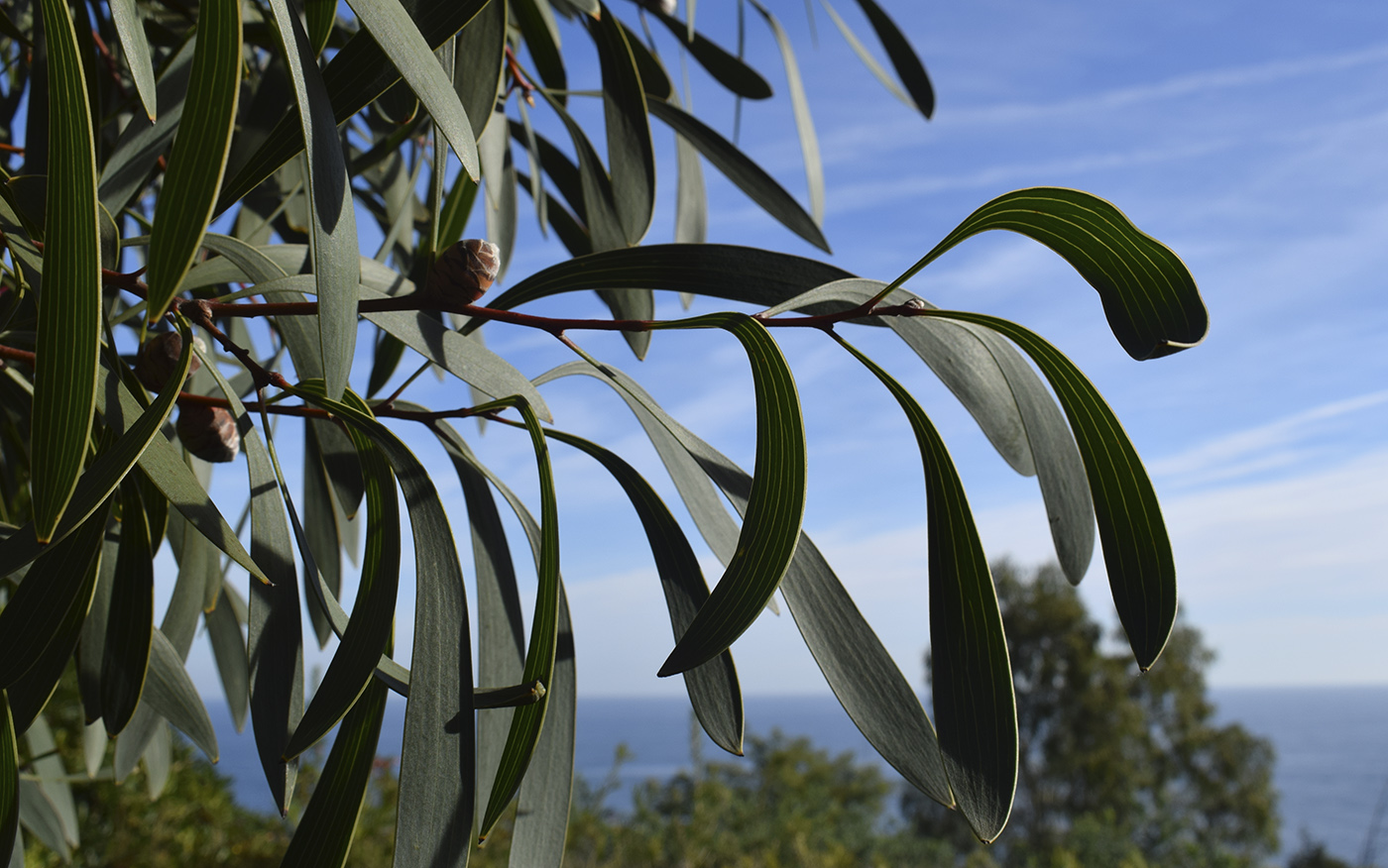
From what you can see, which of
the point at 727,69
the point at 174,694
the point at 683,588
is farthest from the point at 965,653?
the point at 727,69

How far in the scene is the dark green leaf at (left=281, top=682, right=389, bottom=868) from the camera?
370 millimetres

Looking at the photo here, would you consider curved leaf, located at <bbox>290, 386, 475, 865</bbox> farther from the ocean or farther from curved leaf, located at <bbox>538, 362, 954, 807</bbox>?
the ocean

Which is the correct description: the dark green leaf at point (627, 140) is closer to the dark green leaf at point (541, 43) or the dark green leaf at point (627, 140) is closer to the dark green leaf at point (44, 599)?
the dark green leaf at point (541, 43)

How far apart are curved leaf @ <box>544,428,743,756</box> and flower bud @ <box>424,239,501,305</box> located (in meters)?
0.13

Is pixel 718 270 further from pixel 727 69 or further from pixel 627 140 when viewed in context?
pixel 727 69

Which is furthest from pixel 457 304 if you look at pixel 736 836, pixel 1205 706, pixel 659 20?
pixel 1205 706

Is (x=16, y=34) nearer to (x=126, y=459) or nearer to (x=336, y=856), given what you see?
(x=126, y=459)

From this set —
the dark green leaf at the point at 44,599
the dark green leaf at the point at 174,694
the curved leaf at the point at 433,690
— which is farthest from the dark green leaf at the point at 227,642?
the curved leaf at the point at 433,690

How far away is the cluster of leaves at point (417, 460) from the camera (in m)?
0.27

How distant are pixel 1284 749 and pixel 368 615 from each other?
52122 millimetres

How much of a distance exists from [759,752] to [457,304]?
7.96 metres

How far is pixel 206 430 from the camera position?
0.52 metres

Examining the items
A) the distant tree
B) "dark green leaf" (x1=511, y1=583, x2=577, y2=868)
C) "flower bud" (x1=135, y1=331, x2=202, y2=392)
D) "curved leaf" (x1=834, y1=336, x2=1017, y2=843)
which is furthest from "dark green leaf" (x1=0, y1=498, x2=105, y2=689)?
the distant tree

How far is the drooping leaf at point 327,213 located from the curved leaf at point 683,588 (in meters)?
0.21
